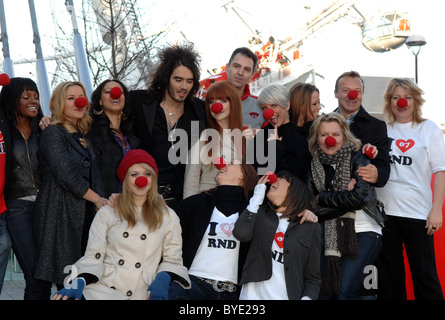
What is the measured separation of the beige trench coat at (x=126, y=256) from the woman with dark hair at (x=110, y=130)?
65 centimetres

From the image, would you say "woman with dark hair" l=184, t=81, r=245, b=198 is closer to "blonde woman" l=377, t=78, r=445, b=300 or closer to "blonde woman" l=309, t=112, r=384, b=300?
"blonde woman" l=309, t=112, r=384, b=300

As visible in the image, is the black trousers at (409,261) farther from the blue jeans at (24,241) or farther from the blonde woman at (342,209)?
the blue jeans at (24,241)

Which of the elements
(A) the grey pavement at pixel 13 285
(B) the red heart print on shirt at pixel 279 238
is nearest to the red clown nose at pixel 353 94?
(B) the red heart print on shirt at pixel 279 238

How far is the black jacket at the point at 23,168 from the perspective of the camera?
4.48 meters

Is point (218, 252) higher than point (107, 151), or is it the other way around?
point (107, 151)

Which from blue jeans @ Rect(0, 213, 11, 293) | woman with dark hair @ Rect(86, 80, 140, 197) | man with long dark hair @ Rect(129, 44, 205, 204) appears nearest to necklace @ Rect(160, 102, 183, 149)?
man with long dark hair @ Rect(129, 44, 205, 204)

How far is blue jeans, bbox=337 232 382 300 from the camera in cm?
427

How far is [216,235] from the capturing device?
4180 millimetres

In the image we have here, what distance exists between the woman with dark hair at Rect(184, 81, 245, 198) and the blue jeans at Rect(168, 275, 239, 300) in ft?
2.52

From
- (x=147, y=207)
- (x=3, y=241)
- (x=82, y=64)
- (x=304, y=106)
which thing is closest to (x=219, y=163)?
(x=147, y=207)

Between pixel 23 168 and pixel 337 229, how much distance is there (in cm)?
240

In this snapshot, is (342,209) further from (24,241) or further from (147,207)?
(24,241)

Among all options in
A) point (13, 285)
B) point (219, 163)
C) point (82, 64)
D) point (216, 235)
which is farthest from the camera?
point (82, 64)

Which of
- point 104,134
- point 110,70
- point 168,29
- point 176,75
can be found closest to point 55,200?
point 104,134
